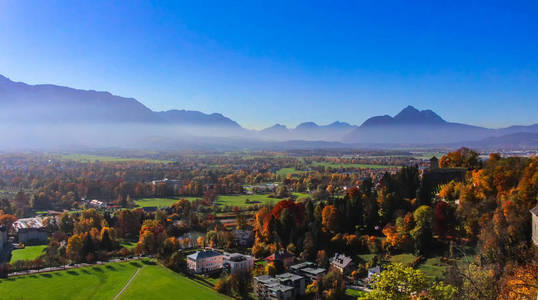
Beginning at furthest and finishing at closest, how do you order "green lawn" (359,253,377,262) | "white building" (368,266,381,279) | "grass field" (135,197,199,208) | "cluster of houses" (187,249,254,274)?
"grass field" (135,197,199,208)
"cluster of houses" (187,249,254,274)
"green lawn" (359,253,377,262)
"white building" (368,266,381,279)

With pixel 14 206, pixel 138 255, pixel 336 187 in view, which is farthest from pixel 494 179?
pixel 14 206

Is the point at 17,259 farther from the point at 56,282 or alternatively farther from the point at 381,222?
the point at 381,222

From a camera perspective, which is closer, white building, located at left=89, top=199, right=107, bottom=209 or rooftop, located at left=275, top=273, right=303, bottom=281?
rooftop, located at left=275, top=273, right=303, bottom=281

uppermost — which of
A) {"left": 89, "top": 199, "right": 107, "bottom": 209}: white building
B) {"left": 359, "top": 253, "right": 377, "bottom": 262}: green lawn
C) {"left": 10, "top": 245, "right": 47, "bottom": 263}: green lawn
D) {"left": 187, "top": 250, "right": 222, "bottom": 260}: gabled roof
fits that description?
{"left": 359, "top": 253, "right": 377, "bottom": 262}: green lawn

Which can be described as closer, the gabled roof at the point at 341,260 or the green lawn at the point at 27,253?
the gabled roof at the point at 341,260

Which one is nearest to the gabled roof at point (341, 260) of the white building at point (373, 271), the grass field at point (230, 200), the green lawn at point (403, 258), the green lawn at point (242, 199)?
the white building at point (373, 271)

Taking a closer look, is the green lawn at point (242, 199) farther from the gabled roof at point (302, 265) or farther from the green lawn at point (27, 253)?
the gabled roof at point (302, 265)

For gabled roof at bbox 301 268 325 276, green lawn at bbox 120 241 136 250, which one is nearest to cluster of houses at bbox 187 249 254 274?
gabled roof at bbox 301 268 325 276

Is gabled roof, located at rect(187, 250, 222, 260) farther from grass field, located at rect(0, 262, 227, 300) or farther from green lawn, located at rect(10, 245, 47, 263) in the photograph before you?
green lawn, located at rect(10, 245, 47, 263)

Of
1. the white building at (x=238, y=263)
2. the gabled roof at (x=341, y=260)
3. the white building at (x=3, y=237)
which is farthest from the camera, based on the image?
the white building at (x=3, y=237)
